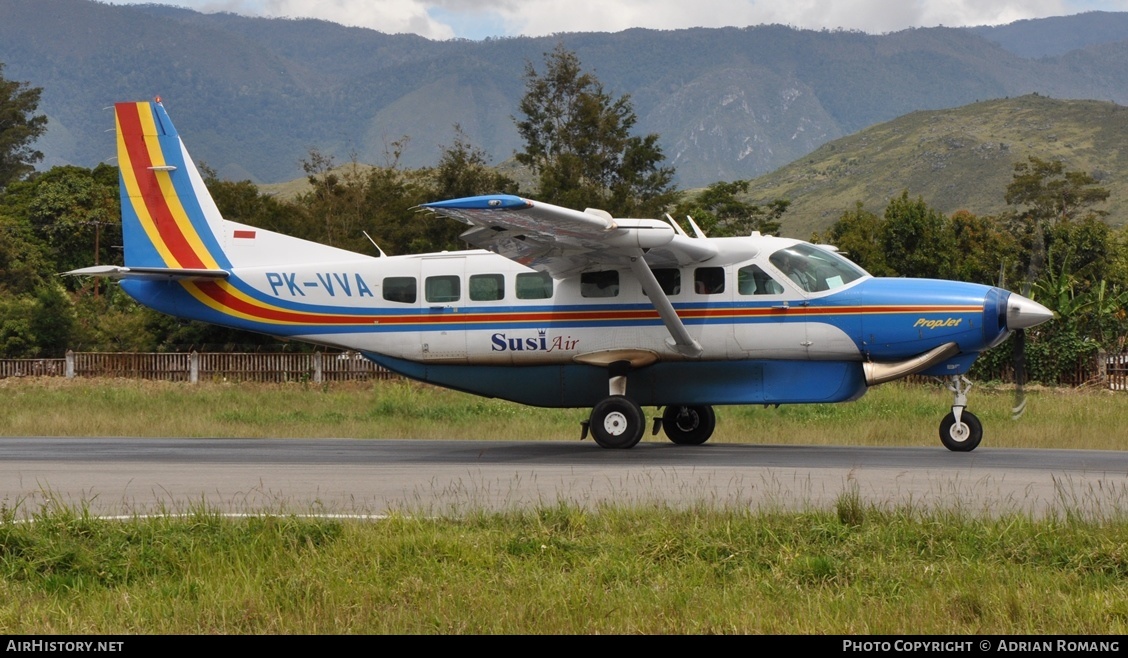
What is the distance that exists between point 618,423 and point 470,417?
25.8ft

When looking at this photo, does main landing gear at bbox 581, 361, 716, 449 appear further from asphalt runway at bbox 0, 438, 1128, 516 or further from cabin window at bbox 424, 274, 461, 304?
cabin window at bbox 424, 274, 461, 304

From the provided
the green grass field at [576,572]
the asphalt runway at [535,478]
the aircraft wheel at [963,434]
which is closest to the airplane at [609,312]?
the aircraft wheel at [963,434]

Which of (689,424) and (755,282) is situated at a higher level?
(755,282)

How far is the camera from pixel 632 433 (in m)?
17.6

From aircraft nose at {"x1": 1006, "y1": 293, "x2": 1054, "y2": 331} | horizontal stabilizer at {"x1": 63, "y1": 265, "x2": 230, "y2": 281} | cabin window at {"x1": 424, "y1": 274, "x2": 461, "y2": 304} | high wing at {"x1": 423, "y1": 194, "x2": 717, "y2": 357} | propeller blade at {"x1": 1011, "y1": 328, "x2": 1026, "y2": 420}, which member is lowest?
propeller blade at {"x1": 1011, "y1": 328, "x2": 1026, "y2": 420}

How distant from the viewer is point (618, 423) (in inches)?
698

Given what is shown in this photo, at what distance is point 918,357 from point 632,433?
152 inches

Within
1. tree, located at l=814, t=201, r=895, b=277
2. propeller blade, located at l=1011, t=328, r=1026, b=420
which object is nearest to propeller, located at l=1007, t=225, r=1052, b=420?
propeller blade, located at l=1011, t=328, r=1026, b=420

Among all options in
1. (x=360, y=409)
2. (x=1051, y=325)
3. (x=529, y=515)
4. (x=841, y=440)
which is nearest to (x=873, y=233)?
(x=1051, y=325)

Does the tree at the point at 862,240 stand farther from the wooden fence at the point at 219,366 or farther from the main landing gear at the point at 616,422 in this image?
the main landing gear at the point at 616,422

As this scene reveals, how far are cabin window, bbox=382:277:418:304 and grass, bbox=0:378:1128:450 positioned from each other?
3312mm

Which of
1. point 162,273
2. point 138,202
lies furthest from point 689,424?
point 138,202

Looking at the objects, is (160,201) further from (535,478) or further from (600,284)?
(535,478)

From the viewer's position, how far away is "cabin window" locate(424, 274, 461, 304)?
18875mm
